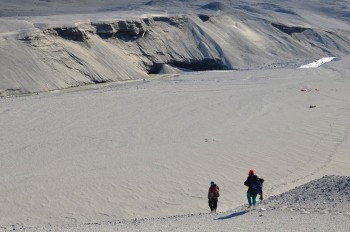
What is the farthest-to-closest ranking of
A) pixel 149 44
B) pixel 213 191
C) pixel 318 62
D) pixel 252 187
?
pixel 318 62 → pixel 149 44 → pixel 213 191 → pixel 252 187

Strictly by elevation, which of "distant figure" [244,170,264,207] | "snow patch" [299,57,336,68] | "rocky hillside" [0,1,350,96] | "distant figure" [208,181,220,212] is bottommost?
"snow patch" [299,57,336,68]

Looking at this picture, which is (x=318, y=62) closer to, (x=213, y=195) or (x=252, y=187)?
(x=213, y=195)

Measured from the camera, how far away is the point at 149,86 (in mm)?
30750

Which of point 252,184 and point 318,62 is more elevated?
point 252,184

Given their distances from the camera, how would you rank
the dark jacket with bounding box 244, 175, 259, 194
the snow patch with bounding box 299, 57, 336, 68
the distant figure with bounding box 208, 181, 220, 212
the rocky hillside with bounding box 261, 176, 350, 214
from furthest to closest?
the snow patch with bounding box 299, 57, 336, 68 < the distant figure with bounding box 208, 181, 220, 212 < the dark jacket with bounding box 244, 175, 259, 194 < the rocky hillside with bounding box 261, 176, 350, 214

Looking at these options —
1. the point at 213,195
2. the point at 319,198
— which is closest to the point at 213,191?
the point at 213,195

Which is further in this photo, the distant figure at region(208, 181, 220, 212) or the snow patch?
the snow patch

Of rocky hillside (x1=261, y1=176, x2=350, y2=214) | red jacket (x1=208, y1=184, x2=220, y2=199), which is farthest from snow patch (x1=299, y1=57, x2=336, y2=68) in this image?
red jacket (x1=208, y1=184, x2=220, y2=199)

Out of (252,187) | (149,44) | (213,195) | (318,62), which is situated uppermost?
(252,187)

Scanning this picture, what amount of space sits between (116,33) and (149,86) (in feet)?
22.6

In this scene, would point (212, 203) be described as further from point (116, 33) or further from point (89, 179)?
point (116, 33)

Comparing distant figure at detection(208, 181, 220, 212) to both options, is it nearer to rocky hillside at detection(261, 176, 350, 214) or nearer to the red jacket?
the red jacket

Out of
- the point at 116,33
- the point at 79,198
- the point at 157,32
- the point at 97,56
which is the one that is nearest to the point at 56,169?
the point at 79,198

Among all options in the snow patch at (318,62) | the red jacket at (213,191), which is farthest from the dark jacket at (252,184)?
the snow patch at (318,62)
